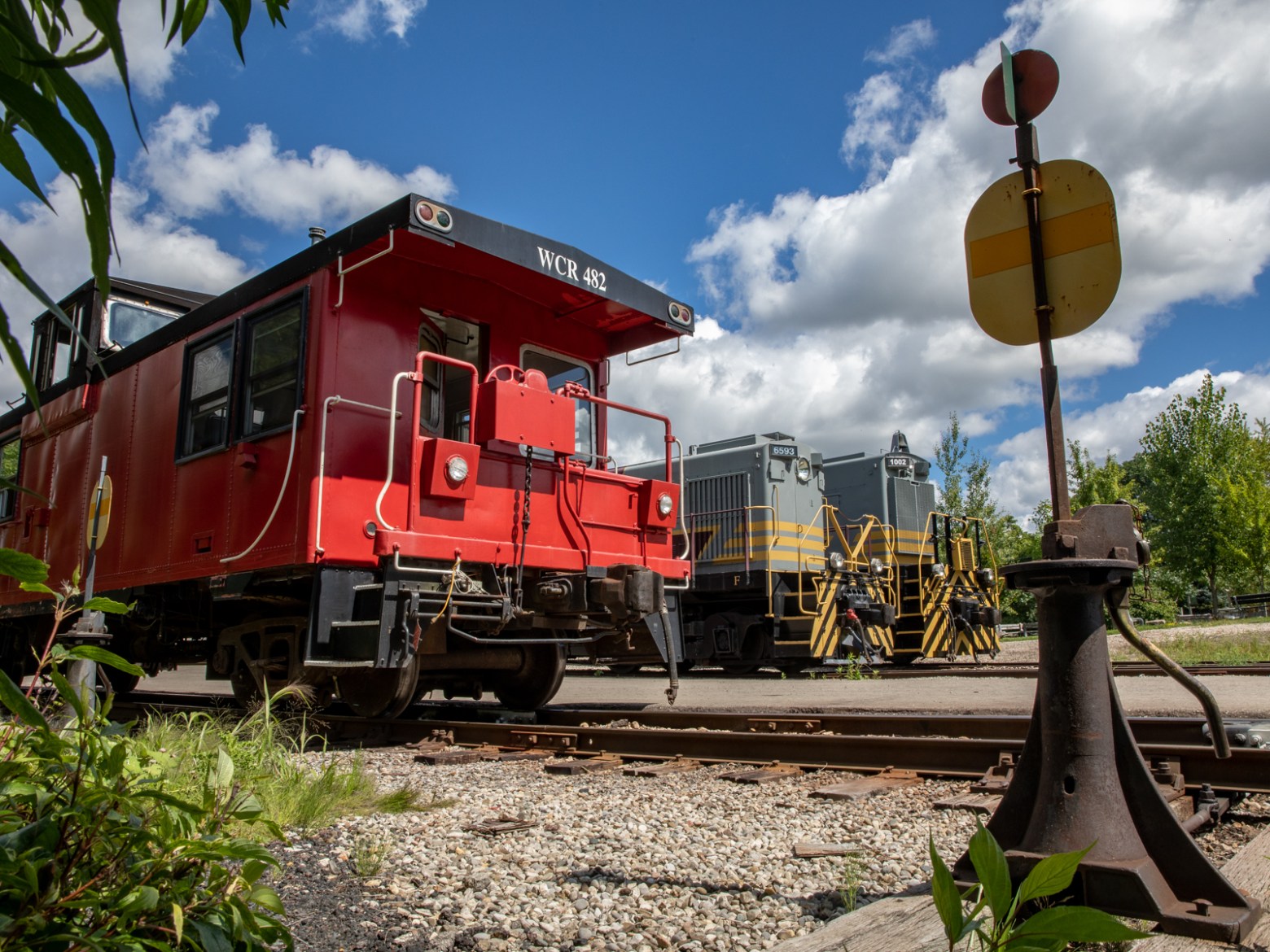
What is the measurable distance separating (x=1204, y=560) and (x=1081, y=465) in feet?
14.3

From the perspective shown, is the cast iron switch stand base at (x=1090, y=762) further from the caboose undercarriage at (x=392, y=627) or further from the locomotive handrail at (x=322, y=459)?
the locomotive handrail at (x=322, y=459)

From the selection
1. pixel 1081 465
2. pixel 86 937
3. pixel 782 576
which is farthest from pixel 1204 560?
pixel 86 937

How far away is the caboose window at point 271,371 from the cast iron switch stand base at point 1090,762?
4719mm

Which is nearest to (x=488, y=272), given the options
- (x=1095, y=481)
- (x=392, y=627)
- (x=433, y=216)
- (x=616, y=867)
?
(x=433, y=216)

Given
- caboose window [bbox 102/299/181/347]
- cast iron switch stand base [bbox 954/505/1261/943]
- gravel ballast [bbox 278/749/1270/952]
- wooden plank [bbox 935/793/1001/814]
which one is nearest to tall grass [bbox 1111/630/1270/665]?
wooden plank [bbox 935/793/1001/814]

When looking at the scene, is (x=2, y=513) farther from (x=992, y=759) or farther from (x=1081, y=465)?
(x=1081, y=465)

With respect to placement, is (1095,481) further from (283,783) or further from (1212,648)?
(283,783)

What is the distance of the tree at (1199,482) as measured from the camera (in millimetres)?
25266

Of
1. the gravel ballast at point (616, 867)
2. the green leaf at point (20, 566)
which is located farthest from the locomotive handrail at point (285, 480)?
the green leaf at point (20, 566)

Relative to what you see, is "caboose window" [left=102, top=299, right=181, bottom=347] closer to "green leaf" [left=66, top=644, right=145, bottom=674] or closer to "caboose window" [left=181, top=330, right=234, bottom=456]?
"caboose window" [left=181, top=330, right=234, bottom=456]

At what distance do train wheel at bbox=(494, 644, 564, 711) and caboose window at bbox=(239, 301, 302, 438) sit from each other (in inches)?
99.6

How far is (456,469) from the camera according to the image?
5527 mm

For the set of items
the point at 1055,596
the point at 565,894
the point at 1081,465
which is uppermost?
the point at 1081,465

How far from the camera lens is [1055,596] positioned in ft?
7.35
